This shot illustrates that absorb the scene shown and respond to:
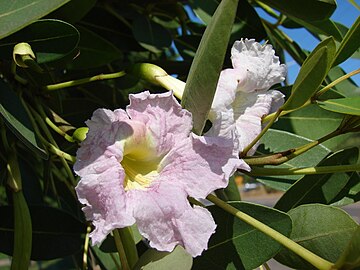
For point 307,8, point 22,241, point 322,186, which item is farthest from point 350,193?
point 22,241

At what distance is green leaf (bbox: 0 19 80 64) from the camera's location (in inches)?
24.0

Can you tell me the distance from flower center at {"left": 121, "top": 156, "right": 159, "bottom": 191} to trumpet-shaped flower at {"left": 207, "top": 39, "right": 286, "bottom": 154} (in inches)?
2.7

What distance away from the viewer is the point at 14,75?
0.71 meters

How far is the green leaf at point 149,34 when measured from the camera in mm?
912

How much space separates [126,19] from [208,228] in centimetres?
61

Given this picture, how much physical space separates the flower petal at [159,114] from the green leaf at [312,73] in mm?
111

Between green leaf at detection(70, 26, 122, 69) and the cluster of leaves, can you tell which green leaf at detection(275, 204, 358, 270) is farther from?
green leaf at detection(70, 26, 122, 69)

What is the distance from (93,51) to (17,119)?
0.99 feet

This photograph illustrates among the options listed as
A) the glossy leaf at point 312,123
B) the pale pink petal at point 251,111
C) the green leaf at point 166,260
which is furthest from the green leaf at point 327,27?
the green leaf at point 166,260

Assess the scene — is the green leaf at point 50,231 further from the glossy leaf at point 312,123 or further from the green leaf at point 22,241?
the glossy leaf at point 312,123

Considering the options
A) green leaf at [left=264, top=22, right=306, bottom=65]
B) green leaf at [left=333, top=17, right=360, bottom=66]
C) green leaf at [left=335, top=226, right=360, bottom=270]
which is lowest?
green leaf at [left=264, top=22, right=306, bottom=65]

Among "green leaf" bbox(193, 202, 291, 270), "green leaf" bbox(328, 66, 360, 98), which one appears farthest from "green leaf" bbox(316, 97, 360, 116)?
"green leaf" bbox(328, 66, 360, 98)

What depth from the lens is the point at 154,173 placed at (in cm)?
53

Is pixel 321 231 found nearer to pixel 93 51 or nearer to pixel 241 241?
pixel 241 241
